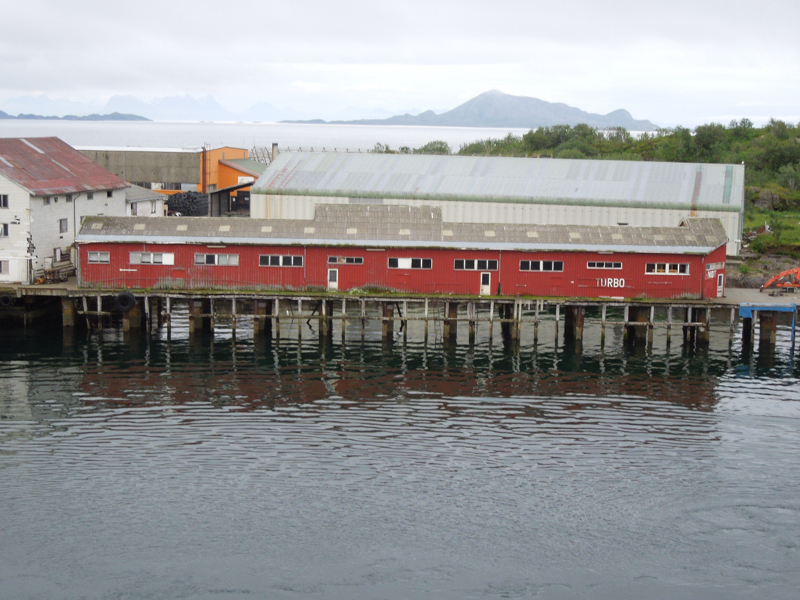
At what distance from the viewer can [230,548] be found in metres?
30.4

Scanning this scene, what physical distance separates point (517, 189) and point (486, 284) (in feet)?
57.5

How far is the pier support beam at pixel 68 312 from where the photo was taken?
193 feet

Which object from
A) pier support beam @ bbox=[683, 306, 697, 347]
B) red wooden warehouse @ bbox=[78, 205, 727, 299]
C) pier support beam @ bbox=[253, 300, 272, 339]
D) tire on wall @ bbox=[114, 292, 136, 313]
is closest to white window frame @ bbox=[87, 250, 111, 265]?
red wooden warehouse @ bbox=[78, 205, 727, 299]

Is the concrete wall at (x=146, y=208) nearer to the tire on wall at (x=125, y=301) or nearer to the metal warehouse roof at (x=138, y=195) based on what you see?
the metal warehouse roof at (x=138, y=195)

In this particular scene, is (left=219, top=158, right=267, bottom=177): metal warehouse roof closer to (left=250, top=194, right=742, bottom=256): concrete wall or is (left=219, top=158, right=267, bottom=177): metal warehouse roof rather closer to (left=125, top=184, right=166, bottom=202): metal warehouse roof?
(left=125, top=184, right=166, bottom=202): metal warehouse roof

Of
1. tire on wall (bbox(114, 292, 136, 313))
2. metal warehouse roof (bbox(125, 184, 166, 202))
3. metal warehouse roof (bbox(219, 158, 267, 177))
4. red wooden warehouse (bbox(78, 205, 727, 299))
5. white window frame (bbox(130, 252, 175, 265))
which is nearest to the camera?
tire on wall (bbox(114, 292, 136, 313))

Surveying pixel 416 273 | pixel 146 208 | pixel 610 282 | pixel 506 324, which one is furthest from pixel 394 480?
pixel 146 208

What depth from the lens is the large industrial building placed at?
231ft

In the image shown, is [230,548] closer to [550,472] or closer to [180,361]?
[550,472]

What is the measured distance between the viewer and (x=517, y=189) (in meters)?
72.8

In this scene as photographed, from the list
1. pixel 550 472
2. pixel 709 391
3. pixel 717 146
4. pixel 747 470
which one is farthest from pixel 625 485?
pixel 717 146

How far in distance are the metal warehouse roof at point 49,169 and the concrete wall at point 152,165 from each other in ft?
79.1

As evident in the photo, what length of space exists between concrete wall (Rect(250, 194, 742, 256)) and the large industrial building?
0.26 ft

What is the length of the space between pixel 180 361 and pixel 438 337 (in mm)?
17616
